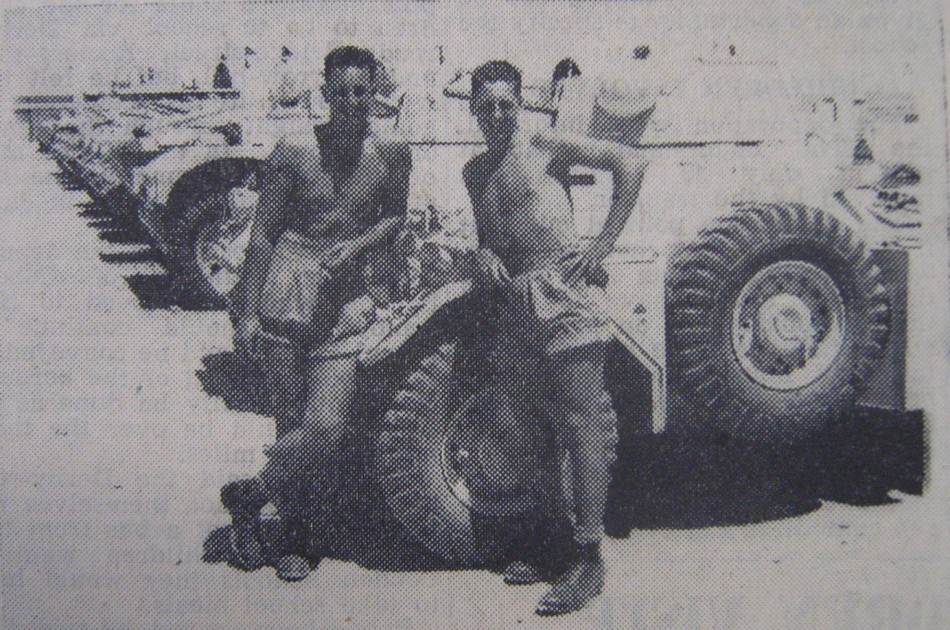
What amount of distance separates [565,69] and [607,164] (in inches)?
9.4

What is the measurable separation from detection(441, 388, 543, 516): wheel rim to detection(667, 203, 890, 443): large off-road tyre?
30cm

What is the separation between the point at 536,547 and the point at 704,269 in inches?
23.4

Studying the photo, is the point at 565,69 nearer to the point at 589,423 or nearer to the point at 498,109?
the point at 498,109

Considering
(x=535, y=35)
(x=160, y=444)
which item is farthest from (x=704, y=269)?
(x=160, y=444)

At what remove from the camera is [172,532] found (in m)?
1.47

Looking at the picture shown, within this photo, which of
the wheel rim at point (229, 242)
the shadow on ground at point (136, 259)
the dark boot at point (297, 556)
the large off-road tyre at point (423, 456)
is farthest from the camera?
the wheel rim at point (229, 242)

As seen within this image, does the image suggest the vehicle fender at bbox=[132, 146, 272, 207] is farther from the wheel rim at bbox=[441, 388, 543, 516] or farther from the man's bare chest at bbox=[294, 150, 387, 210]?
the wheel rim at bbox=[441, 388, 543, 516]

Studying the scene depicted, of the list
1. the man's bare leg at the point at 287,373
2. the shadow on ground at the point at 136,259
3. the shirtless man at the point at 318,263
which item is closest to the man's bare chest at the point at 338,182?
the shirtless man at the point at 318,263

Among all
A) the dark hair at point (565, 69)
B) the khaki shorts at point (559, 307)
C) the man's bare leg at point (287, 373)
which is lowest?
the man's bare leg at point (287, 373)

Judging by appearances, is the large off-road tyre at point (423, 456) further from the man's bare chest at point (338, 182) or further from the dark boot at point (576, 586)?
the man's bare chest at point (338, 182)

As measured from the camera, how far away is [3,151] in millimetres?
1530

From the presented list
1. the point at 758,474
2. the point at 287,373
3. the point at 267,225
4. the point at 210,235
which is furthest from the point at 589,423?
the point at 210,235

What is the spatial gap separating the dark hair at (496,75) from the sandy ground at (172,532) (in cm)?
75

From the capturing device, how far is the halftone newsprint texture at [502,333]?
51.2 inches
